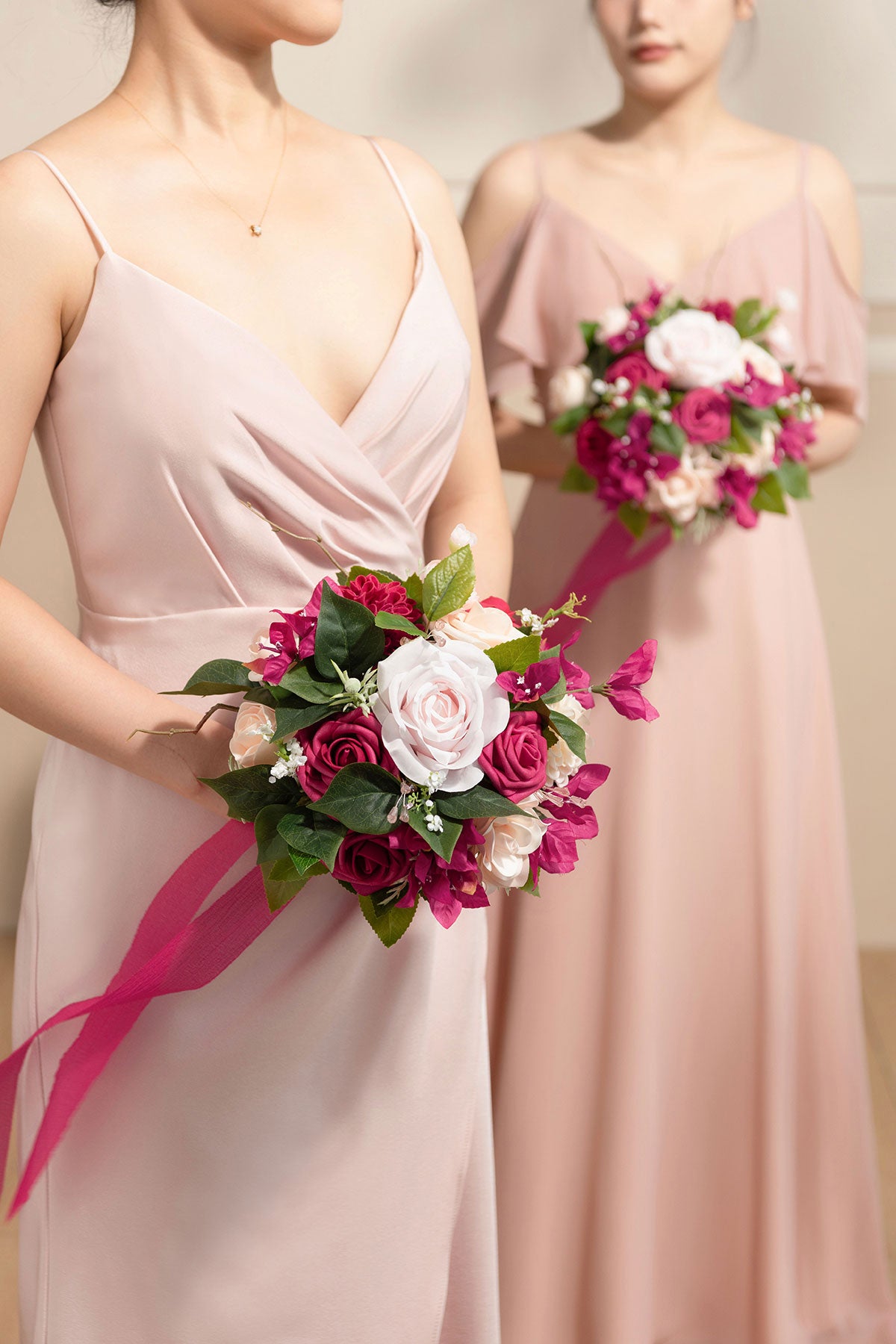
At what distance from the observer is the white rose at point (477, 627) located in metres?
1.09

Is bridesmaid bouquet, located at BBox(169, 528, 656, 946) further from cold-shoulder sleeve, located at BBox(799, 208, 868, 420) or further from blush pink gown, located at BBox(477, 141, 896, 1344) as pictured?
cold-shoulder sleeve, located at BBox(799, 208, 868, 420)

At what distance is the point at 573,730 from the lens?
110cm

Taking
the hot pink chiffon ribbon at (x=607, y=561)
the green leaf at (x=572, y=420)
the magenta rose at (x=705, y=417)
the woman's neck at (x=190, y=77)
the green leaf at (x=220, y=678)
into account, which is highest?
the woman's neck at (x=190, y=77)

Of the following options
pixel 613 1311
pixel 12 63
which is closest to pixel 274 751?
pixel 613 1311

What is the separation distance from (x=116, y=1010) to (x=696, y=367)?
3.93ft

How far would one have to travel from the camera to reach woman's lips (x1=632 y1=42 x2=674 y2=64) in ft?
6.88

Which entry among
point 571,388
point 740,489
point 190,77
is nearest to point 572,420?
point 571,388

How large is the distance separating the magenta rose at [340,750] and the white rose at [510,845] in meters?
0.11

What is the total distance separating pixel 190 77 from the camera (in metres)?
1.35

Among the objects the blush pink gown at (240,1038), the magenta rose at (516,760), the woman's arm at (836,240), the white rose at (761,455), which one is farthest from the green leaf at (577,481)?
the magenta rose at (516,760)

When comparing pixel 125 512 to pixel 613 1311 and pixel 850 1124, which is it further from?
pixel 850 1124

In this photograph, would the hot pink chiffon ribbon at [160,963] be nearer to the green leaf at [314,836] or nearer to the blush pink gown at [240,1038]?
the blush pink gown at [240,1038]

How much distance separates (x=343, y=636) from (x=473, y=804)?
172mm

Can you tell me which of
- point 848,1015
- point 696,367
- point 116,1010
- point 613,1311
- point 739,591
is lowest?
point 613,1311
